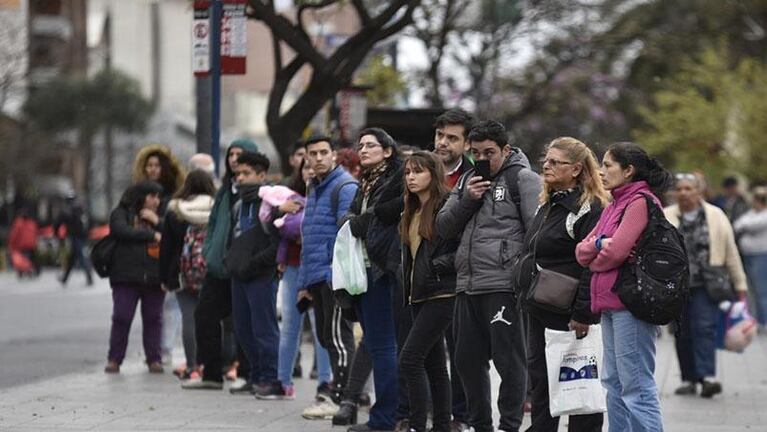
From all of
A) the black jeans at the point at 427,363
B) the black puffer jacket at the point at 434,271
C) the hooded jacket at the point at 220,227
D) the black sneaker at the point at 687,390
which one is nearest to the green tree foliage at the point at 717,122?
the black sneaker at the point at 687,390

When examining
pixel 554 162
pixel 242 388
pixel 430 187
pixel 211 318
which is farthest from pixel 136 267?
pixel 554 162

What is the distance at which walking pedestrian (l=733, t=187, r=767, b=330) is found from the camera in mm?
23578

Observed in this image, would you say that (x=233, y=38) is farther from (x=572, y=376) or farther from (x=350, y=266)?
(x=572, y=376)

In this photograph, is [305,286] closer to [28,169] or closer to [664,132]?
[664,132]

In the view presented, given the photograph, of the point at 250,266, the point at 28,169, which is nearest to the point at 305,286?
the point at 250,266

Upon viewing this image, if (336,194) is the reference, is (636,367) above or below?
below

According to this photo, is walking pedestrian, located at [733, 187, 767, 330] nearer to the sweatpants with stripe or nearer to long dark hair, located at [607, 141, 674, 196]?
the sweatpants with stripe

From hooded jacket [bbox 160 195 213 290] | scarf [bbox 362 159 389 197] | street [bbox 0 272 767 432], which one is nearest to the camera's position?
scarf [bbox 362 159 389 197]

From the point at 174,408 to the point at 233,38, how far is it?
212 inches

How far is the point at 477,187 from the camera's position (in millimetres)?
10227

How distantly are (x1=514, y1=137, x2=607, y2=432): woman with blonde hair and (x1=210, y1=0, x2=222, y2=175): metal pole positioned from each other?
7.96 meters

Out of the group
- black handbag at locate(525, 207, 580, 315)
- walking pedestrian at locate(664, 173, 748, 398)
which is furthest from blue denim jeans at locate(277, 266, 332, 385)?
black handbag at locate(525, 207, 580, 315)

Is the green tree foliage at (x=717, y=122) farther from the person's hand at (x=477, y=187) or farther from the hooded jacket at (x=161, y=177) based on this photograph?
the person's hand at (x=477, y=187)

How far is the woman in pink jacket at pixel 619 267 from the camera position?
31.0 feet
